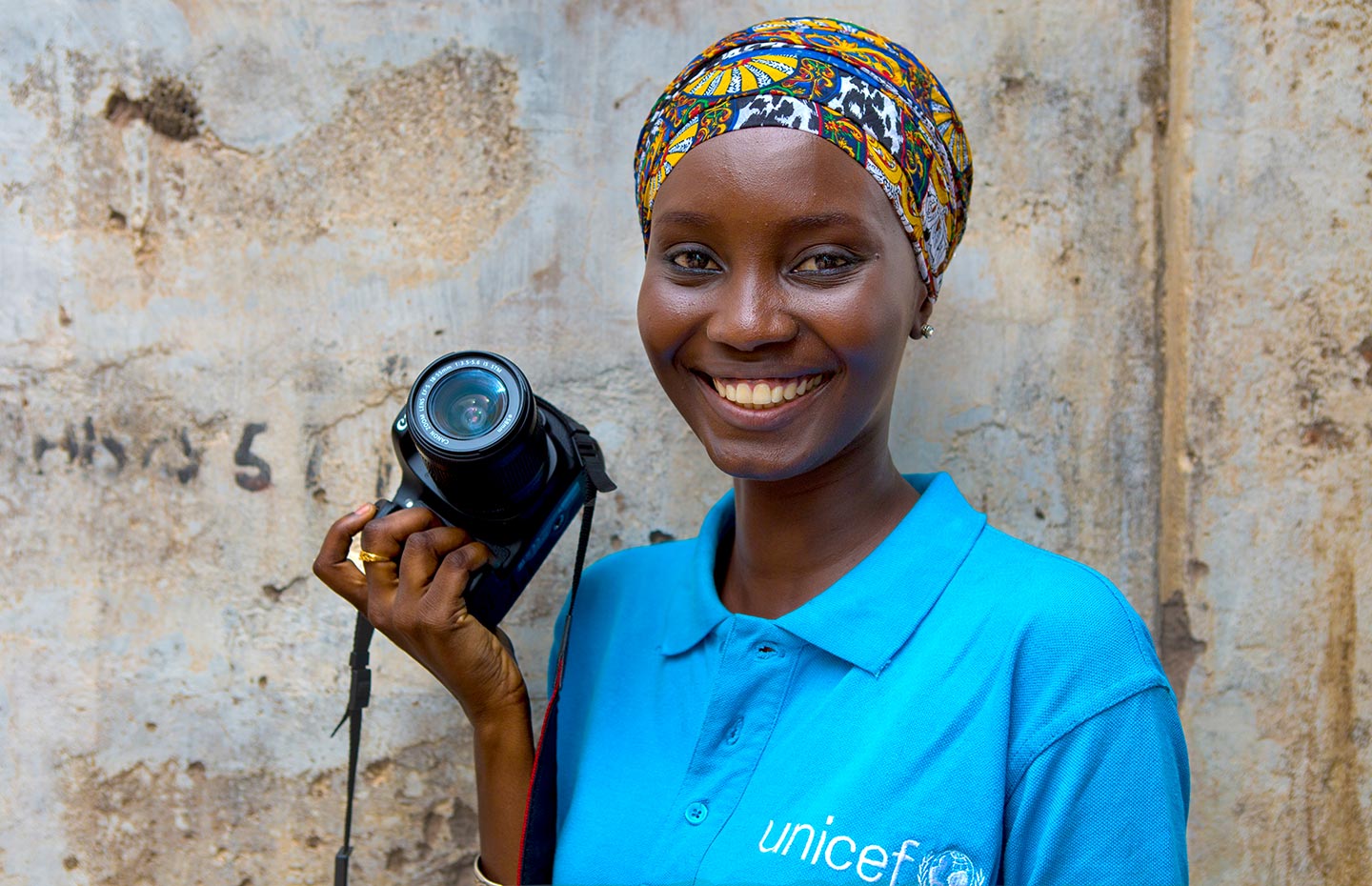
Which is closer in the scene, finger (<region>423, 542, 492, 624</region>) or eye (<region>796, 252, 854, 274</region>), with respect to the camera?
eye (<region>796, 252, 854, 274</region>)

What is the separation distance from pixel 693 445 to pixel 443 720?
60cm

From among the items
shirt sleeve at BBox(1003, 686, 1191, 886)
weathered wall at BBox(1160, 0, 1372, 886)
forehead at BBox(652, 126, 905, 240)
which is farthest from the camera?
weathered wall at BBox(1160, 0, 1372, 886)

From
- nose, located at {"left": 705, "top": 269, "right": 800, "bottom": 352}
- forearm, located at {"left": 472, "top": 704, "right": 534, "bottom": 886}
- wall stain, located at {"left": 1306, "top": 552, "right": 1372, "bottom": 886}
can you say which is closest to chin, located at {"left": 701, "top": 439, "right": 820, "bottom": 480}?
nose, located at {"left": 705, "top": 269, "right": 800, "bottom": 352}

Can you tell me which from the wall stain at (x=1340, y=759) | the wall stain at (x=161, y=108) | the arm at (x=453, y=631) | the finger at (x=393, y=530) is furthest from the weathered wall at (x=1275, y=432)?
the wall stain at (x=161, y=108)

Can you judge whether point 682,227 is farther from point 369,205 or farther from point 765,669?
point 369,205

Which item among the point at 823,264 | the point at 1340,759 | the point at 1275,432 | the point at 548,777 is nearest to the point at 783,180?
the point at 823,264

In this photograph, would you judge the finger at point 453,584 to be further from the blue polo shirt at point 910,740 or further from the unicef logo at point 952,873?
the unicef logo at point 952,873

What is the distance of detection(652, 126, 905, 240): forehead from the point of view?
1099 mm

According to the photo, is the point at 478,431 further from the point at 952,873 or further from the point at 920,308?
the point at 952,873

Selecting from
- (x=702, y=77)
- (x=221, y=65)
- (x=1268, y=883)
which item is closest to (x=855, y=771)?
(x=702, y=77)

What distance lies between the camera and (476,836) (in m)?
1.72

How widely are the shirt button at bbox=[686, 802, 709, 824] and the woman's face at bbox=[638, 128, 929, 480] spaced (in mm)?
354

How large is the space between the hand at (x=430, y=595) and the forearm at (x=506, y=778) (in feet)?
0.05

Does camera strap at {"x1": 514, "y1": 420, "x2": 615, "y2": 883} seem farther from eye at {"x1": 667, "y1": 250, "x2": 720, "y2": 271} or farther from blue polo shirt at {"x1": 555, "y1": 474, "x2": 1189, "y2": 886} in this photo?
eye at {"x1": 667, "y1": 250, "x2": 720, "y2": 271}
